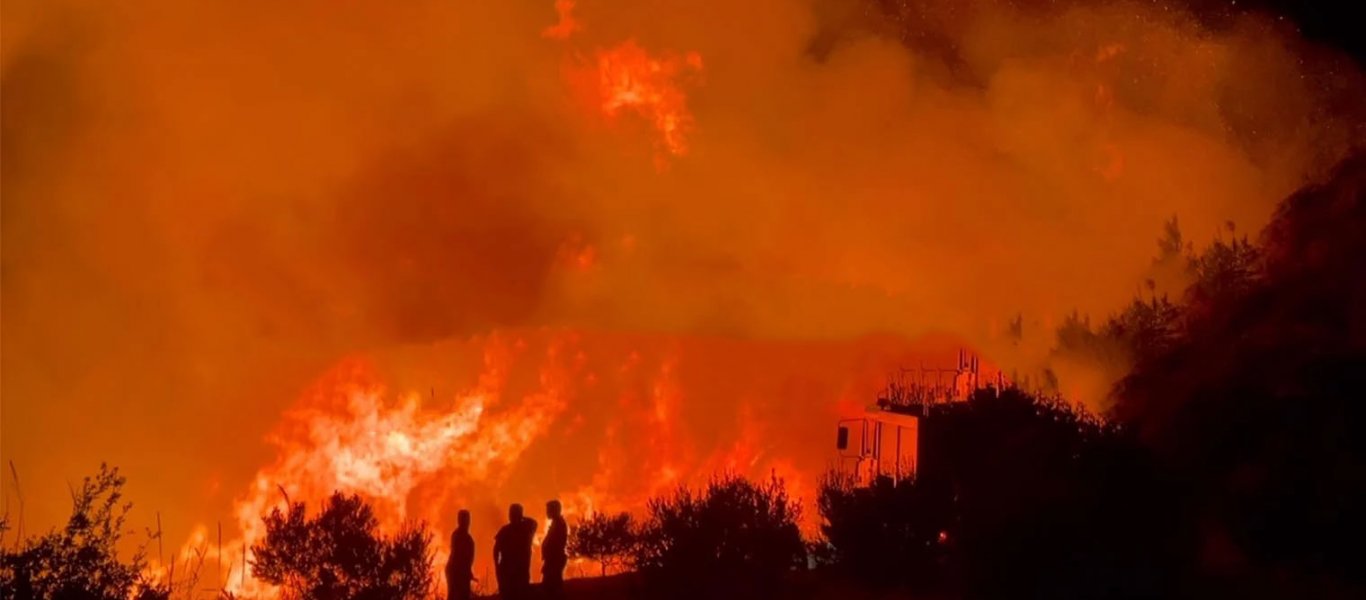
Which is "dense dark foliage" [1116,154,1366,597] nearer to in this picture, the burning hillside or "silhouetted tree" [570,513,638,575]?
the burning hillside

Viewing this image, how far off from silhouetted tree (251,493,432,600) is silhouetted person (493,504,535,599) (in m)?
1.36

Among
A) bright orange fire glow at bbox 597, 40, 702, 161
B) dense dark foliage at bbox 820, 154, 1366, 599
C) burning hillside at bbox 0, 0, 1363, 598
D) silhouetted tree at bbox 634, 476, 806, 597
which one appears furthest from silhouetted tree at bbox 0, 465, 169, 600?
bright orange fire glow at bbox 597, 40, 702, 161

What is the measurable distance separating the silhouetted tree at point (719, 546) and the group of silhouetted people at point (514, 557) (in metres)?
1.13

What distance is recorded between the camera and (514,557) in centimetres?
1288

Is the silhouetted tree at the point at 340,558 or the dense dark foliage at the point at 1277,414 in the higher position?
the dense dark foliage at the point at 1277,414

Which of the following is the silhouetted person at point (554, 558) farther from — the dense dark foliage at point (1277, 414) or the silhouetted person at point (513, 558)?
the dense dark foliage at point (1277, 414)

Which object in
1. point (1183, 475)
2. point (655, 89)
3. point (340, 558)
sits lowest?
point (340, 558)

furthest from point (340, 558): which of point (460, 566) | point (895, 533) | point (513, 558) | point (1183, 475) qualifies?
point (1183, 475)

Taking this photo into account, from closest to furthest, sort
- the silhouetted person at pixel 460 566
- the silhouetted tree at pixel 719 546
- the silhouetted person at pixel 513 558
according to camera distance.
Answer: the silhouetted tree at pixel 719 546 < the silhouetted person at pixel 513 558 < the silhouetted person at pixel 460 566

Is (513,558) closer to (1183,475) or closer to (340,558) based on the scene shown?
(340,558)

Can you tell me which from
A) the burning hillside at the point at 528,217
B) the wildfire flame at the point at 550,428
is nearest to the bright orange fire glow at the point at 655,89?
the burning hillside at the point at 528,217

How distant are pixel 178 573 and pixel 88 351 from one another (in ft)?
29.4

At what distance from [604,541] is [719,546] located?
7170mm

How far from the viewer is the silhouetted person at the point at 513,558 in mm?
12812
